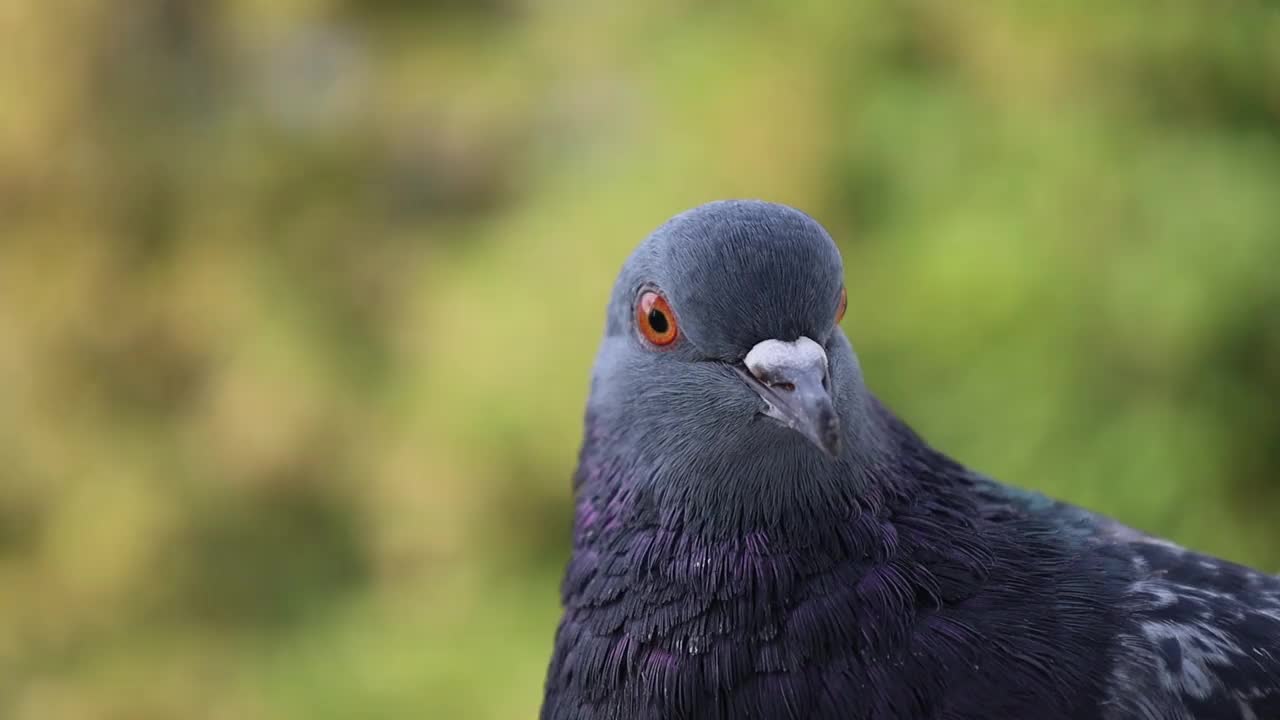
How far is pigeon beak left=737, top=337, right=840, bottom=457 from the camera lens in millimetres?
1883

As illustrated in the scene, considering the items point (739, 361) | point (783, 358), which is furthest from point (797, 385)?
point (739, 361)

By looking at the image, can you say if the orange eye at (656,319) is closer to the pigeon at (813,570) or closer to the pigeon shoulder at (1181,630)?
the pigeon at (813,570)

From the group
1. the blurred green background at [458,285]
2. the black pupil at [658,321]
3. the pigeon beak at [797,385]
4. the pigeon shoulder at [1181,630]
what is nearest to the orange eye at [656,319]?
the black pupil at [658,321]

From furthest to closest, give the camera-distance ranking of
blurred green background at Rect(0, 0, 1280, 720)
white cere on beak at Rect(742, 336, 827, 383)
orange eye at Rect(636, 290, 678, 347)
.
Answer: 1. blurred green background at Rect(0, 0, 1280, 720)
2. orange eye at Rect(636, 290, 678, 347)
3. white cere on beak at Rect(742, 336, 827, 383)

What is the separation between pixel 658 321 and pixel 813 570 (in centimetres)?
55

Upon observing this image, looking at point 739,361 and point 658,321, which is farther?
point 658,321

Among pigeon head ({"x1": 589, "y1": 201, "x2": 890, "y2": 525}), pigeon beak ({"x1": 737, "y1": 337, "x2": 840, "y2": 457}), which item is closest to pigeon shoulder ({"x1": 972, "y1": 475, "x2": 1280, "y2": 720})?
pigeon head ({"x1": 589, "y1": 201, "x2": 890, "y2": 525})

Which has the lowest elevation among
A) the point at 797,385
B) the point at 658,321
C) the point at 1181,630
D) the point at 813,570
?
the point at 1181,630

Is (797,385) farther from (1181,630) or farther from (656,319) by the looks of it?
(1181,630)

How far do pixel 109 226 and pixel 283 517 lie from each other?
1831mm

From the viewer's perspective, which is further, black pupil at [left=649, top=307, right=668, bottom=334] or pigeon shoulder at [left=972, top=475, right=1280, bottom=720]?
black pupil at [left=649, top=307, right=668, bottom=334]

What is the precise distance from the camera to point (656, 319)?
2.29 m

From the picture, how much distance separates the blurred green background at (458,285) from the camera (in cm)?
471

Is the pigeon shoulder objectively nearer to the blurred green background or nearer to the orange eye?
the orange eye
